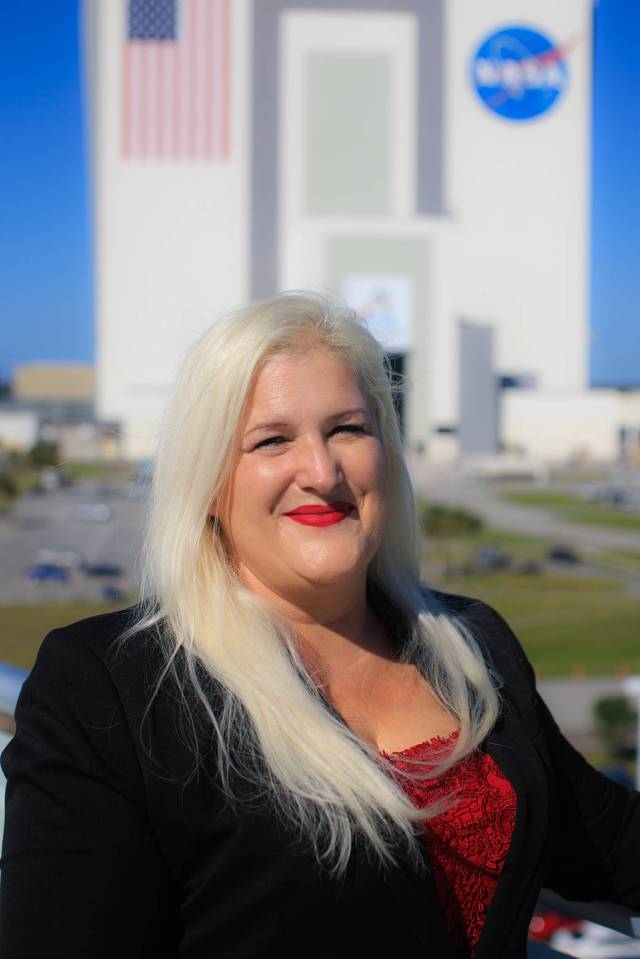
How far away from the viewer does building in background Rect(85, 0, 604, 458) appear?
3403 cm

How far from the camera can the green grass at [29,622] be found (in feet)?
54.4

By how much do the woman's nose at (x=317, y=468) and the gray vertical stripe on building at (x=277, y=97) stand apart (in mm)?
36208

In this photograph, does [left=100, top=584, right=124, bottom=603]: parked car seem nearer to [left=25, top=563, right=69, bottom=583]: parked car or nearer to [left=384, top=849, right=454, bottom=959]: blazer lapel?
[left=25, top=563, right=69, bottom=583]: parked car

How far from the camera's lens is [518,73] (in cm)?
3681

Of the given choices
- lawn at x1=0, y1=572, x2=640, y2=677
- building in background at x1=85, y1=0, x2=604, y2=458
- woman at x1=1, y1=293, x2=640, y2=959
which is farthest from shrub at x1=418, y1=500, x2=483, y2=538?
woman at x1=1, y1=293, x2=640, y2=959

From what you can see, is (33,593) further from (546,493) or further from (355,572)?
(355,572)

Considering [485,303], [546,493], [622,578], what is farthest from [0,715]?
[485,303]

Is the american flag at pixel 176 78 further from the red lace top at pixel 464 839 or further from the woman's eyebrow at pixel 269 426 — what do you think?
the red lace top at pixel 464 839

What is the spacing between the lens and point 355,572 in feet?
4.34

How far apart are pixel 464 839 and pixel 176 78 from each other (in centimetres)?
3446

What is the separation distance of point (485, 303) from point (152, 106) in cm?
1363

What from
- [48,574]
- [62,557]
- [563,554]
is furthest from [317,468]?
[563,554]

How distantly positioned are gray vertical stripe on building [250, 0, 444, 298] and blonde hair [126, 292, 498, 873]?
36.1 m

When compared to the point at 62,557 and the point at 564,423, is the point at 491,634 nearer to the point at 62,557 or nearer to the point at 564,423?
the point at 62,557
